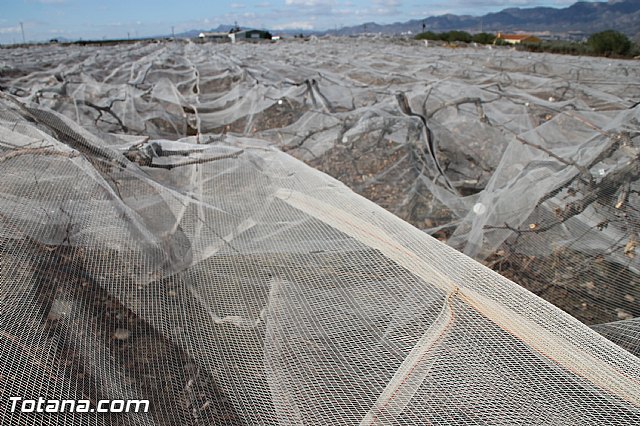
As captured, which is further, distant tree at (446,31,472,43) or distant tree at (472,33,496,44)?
distant tree at (446,31,472,43)

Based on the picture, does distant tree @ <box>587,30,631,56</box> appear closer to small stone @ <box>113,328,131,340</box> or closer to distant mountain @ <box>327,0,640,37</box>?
small stone @ <box>113,328,131,340</box>

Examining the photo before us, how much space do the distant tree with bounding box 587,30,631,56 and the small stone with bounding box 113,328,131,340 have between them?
80.6 feet

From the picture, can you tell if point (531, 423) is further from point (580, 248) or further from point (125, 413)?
point (580, 248)

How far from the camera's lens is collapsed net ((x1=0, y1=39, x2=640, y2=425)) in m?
1.00

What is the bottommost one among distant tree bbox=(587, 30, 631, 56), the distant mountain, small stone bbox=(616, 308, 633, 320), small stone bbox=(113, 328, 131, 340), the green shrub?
small stone bbox=(616, 308, 633, 320)

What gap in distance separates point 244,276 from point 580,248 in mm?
1423

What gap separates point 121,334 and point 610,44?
2607 cm

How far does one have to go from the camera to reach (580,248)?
1.95 metres

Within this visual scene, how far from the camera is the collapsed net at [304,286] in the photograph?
1.00 metres

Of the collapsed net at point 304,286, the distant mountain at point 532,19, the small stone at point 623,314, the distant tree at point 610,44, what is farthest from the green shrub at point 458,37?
the distant mountain at point 532,19

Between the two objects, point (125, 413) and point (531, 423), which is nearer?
point (531, 423)

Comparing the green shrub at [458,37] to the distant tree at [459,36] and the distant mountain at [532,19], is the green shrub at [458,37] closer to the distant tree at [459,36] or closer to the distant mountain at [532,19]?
the distant tree at [459,36]

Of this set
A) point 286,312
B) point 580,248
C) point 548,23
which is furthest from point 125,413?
point 548,23

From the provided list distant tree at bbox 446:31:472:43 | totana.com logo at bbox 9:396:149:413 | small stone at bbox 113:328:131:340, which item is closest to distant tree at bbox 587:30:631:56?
distant tree at bbox 446:31:472:43
